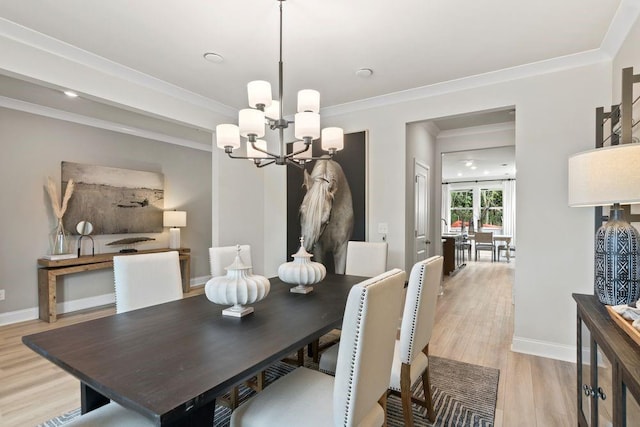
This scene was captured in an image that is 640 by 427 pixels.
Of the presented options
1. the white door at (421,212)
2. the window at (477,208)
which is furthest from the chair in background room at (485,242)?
the white door at (421,212)

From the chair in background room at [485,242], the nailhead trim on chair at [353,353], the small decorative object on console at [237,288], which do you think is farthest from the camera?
the chair in background room at [485,242]

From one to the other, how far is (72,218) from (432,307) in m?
4.49

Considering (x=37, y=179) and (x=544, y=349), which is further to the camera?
(x=37, y=179)

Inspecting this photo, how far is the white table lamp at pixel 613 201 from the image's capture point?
54.1 inches

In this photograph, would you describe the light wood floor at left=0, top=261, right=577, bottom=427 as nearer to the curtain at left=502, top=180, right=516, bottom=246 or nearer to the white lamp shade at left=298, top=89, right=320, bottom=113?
the white lamp shade at left=298, top=89, right=320, bottom=113

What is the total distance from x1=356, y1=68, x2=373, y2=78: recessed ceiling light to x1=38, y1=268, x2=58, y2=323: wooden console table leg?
4088 mm

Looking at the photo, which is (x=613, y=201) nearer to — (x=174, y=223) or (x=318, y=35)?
(x=318, y=35)

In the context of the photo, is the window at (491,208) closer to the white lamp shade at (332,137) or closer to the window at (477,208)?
the window at (477,208)

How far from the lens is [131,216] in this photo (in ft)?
15.7

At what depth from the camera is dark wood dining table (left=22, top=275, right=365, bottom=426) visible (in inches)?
37.4

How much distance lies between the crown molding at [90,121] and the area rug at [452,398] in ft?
11.8

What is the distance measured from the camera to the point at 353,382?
3.60ft

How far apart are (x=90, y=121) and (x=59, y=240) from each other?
163cm

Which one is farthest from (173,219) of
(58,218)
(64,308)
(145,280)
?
(145,280)
